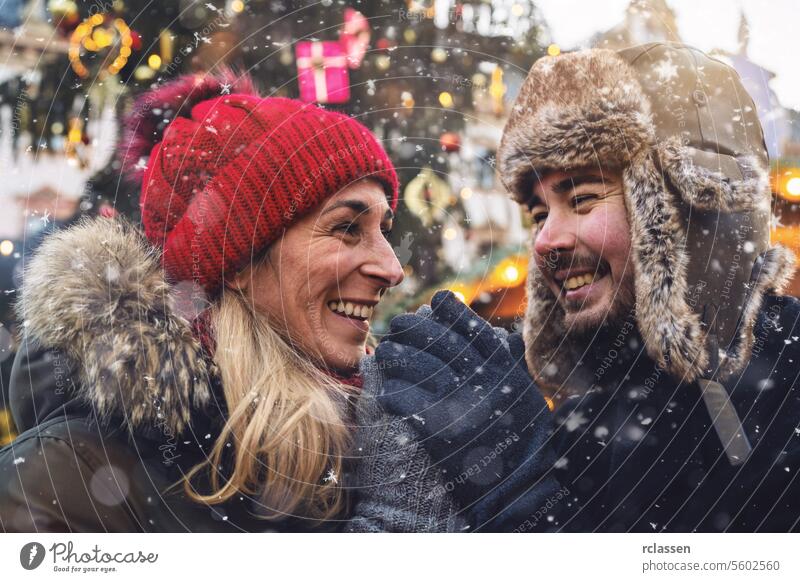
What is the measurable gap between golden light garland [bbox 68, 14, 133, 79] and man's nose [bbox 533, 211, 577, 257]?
0.95 meters

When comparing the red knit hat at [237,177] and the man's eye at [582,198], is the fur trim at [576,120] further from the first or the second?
the red knit hat at [237,177]

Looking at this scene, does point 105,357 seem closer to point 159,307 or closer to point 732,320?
point 159,307

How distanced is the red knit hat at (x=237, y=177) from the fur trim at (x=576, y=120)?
0.28 m

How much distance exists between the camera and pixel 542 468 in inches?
55.6

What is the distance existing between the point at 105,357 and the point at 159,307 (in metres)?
0.12

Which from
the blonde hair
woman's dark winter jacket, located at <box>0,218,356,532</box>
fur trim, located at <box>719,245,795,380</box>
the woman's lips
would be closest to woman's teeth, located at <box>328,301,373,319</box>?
the woman's lips

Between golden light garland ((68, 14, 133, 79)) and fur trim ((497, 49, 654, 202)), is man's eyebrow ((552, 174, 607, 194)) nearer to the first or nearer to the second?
fur trim ((497, 49, 654, 202))

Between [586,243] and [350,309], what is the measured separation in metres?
0.47

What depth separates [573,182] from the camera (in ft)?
4.59

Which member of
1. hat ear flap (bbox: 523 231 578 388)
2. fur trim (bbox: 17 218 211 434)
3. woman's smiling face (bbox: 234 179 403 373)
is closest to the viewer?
fur trim (bbox: 17 218 211 434)

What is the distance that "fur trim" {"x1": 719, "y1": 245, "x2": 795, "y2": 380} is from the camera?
1.45 metres

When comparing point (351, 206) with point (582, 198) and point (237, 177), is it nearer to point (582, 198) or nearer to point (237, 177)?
point (237, 177)

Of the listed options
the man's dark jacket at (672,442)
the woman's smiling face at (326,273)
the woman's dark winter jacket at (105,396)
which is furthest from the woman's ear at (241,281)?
the man's dark jacket at (672,442)

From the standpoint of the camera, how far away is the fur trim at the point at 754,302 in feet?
4.75
